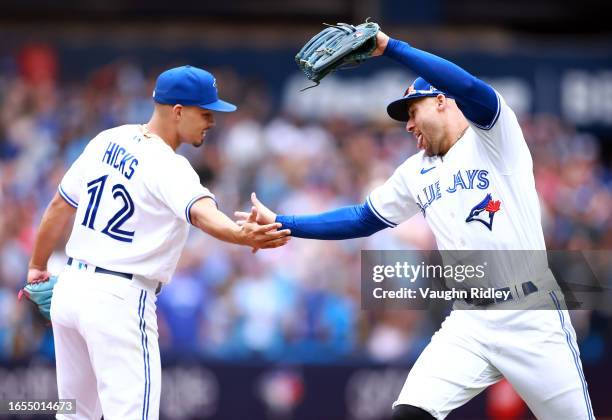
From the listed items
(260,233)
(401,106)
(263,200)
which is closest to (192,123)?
(260,233)

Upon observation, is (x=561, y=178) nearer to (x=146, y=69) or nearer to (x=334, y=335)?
(x=334, y=335)

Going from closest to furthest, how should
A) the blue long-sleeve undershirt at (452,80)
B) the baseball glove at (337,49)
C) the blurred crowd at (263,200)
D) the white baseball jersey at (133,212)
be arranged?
the blue long-sleeve undershirt at (452,80) → the baseball glove at (337,49) → the white baseball jersey at (133,212) → the blurred crowd at (263,200)

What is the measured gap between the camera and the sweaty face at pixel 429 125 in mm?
5434

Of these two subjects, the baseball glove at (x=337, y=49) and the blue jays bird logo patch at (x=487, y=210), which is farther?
the blue jays bird logo patch at (x=487, y=210)

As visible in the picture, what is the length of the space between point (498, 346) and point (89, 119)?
7768 mm

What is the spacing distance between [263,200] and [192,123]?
5925 mm

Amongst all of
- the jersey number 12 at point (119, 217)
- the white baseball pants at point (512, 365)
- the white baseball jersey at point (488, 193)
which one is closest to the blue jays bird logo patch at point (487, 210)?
the white baseball jersey at point (488, 193)

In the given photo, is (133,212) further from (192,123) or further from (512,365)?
(512,365)

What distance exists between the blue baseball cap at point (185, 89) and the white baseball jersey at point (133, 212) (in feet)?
0.80

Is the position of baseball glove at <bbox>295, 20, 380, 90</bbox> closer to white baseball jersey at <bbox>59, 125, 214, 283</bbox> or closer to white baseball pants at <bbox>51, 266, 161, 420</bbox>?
white baseball jersey at <bbox>59, 125, 214, 283</bbox>

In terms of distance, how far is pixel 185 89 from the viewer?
5398mm

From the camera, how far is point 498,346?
516 centimetres

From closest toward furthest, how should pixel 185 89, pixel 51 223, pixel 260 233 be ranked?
1. pixel 260 233
2. pixel 185 89
3. pixel 51 223

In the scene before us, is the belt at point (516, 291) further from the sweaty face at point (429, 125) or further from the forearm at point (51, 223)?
the forearm at point (51, 223)
